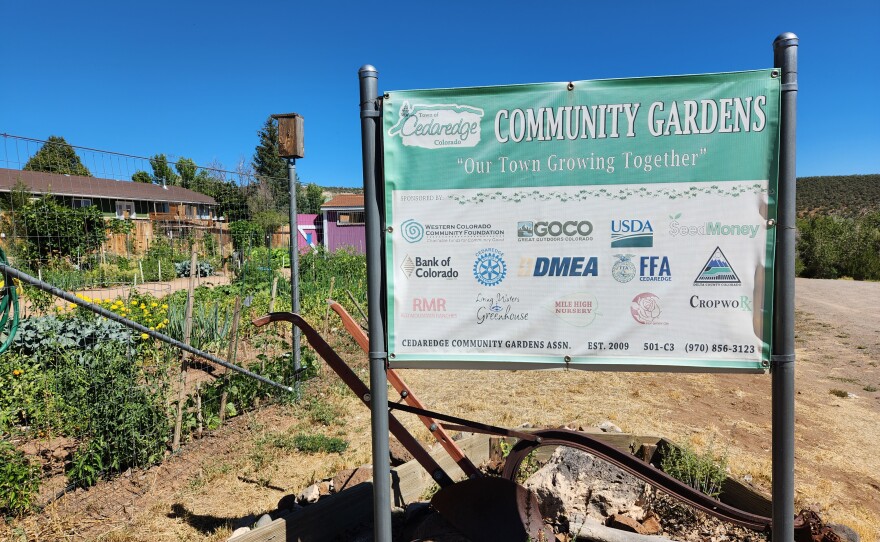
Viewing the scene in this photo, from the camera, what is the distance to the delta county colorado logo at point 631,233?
210 centimetres

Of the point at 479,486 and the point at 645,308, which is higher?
the point at 645,308

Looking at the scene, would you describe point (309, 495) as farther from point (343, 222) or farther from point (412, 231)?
point (343, 222)

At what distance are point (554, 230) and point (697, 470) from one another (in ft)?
7.22

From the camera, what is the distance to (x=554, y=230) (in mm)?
2168

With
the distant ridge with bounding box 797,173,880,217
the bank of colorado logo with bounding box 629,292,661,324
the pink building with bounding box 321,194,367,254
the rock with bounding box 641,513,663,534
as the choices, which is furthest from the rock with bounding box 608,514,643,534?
the distant ridge with bounding box 797,173,880,217

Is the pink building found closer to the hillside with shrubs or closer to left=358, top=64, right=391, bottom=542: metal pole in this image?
the hillside with shrubs

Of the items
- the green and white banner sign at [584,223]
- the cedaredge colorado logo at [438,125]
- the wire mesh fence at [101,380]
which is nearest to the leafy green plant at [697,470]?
the green and white banner sign at [584,223]

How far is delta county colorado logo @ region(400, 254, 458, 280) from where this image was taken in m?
2.26

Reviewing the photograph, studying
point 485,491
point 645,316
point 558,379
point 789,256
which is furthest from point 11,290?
point 558,379

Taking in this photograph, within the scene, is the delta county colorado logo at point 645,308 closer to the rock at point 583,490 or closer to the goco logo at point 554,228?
the goco logo at point 554,228

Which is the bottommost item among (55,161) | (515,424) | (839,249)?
(515,424)

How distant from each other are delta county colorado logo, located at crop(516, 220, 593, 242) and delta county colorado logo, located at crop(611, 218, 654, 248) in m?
0.10

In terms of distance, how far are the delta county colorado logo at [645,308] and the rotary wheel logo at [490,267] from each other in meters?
0.54

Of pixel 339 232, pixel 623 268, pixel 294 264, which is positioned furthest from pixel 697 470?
pixel 339 232
